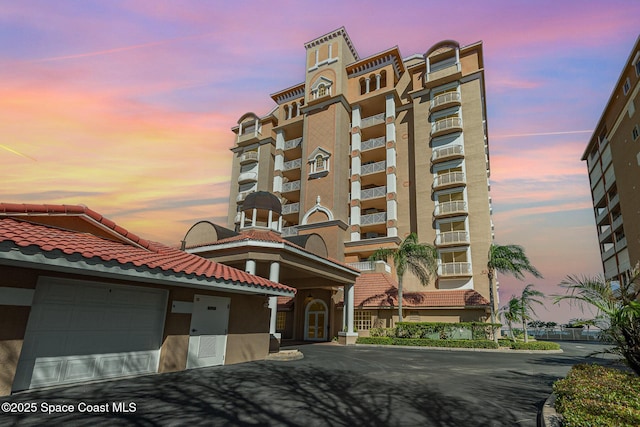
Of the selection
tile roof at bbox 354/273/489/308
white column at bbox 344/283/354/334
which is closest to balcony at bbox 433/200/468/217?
tile roof at bbox 354/273/489/308

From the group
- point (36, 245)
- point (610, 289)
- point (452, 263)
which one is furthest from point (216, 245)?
point (452, 263)

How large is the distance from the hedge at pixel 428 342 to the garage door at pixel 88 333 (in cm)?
1855

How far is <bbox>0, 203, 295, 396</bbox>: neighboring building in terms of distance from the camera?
7.05m

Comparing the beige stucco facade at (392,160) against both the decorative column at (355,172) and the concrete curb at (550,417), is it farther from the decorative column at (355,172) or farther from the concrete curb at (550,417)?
the concrete curb at (550,417)

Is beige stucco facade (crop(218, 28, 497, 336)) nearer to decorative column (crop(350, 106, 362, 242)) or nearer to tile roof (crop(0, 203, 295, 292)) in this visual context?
decorative column (crop(350, 106, 362, 242))

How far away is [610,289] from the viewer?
8875 millimetres

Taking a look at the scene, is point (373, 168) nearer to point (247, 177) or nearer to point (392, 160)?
point (392, 160)

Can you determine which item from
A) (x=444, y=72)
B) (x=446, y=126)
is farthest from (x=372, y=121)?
(x=444, y=72)

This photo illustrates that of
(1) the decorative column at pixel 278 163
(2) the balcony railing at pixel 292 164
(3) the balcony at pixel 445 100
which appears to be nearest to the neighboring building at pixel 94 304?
(3) the balcony at pixel 445 100

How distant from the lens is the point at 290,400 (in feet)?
23.9

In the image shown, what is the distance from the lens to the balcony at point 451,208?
3225cm

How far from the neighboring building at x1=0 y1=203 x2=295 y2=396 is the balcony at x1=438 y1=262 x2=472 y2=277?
23.8 m

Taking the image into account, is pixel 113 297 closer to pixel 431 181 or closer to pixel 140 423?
pixel 140 423

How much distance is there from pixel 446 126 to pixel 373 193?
10.1 metres
